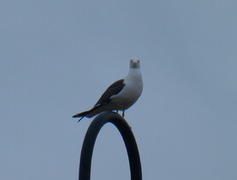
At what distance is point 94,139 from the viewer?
544cm

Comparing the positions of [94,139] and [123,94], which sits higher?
[123,94]

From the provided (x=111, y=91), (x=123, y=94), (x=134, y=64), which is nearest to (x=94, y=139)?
(x=123, y=94)

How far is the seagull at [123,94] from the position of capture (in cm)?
767

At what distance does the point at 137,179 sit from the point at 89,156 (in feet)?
4.38

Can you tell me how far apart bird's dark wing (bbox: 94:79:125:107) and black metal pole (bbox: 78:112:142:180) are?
132 cm

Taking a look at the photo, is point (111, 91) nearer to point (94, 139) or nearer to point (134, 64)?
point (134, 64)

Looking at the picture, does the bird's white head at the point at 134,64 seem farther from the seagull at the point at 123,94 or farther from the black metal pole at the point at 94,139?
the black metal pole at the point at 94,139

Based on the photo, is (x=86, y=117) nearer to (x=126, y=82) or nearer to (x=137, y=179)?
(x=126, y=82)

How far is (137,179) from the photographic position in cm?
643

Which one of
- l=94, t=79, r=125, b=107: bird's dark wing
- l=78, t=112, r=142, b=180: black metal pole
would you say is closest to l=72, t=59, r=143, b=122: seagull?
l=94, t=79, r=125, b=107: bird's dark wing

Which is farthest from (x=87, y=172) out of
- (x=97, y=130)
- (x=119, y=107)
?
(x=119, y=107)

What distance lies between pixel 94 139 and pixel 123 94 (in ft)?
7.54

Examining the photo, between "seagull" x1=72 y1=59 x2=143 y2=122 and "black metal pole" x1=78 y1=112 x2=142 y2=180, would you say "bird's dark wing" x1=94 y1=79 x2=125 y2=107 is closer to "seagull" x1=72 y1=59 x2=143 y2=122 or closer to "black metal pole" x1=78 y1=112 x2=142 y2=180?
"seagull" x1=72 y1=59 x2=143 y2=122

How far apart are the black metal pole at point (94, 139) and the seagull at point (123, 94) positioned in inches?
46.2
